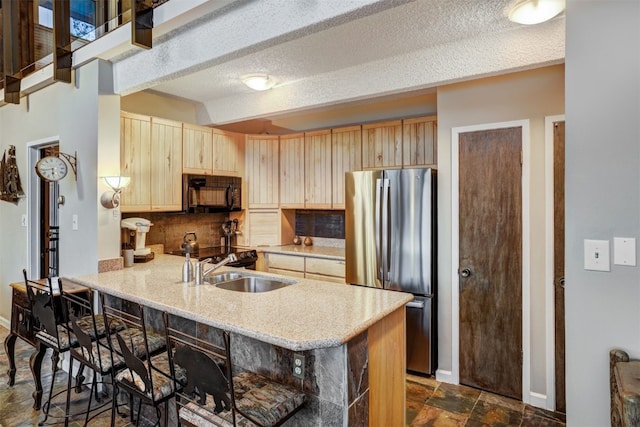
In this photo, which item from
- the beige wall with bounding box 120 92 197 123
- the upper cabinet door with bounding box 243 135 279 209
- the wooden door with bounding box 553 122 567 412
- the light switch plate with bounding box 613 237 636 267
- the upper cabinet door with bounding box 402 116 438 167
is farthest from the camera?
the upper cabinet door with bounding box 243 135 279 209

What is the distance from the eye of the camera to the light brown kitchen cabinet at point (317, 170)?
4305 millimetres

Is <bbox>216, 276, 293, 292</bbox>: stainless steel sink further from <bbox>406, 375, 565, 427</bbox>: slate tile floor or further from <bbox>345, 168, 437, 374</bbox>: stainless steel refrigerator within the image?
<bbox>406, 375, 565, 427</bbox>: slate tile floor

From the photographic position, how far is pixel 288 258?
4.23 meters

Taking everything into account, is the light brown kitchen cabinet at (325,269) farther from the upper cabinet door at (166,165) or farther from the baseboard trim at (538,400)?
the baseboard trim at (538,400)

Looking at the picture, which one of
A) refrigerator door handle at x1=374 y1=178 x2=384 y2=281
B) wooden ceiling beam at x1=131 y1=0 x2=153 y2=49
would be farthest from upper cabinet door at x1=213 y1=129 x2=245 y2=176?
refrigerator door handle at x1=374 y1=178 x2=384 y2=281

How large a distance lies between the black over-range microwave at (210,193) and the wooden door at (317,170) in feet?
2.78

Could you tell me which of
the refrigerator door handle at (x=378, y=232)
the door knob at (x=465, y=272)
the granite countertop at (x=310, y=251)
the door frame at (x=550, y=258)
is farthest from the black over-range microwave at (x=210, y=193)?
the door frame at (x=550, y=258)

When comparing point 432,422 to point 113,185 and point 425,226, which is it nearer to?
point 425,226

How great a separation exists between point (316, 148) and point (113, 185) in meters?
2.21

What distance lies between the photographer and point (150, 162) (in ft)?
11.9

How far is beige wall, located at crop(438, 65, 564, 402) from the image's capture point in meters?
2.66

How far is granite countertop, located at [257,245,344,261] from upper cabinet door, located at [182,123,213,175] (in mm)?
1162

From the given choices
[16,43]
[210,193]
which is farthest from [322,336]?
[16,43]

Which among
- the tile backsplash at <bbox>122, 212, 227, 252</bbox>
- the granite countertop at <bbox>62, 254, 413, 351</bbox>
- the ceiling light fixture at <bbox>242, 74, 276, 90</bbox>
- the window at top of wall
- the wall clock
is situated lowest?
the granite countertop at <bbox>62, 254, 413, 351</bbox>
